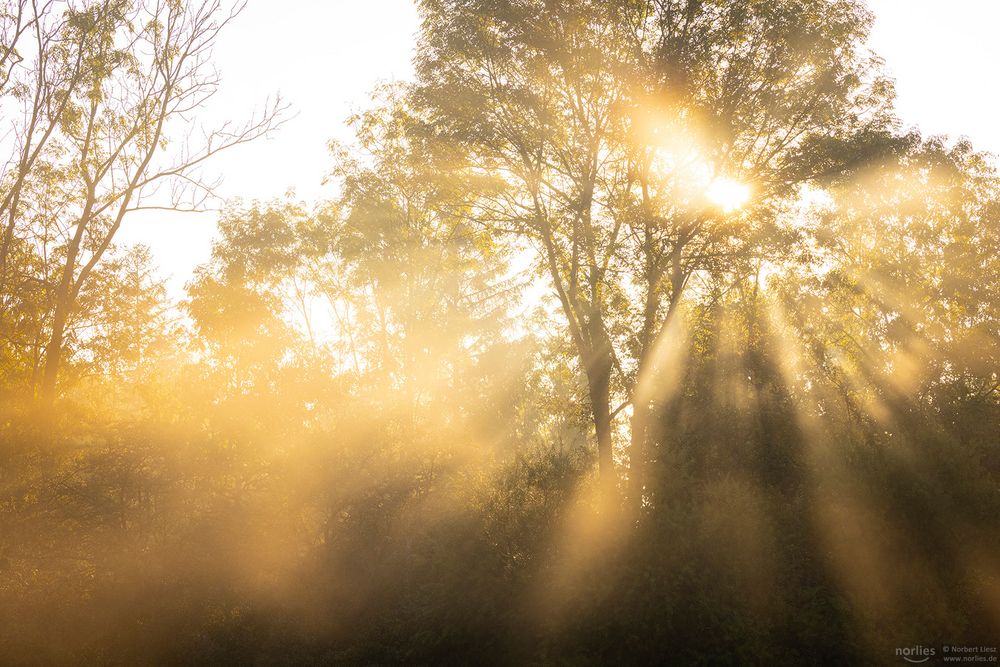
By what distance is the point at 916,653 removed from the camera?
10.9 m

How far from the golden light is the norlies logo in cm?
1139

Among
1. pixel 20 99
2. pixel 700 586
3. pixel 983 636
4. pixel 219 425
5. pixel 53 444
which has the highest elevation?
pixel 20 99

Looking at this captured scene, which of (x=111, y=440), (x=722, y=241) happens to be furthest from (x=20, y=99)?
(x=722, y=241)

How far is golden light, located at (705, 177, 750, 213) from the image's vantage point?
17031 millimetres

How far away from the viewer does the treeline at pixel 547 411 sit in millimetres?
12742

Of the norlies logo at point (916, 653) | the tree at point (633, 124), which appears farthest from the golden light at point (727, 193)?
the norlies logo at point (916, 653)

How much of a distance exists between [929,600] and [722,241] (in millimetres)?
10029

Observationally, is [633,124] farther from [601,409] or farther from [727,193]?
[601,409]

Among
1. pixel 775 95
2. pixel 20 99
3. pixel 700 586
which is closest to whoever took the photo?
pixel 700 586

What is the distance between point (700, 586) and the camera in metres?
12.1

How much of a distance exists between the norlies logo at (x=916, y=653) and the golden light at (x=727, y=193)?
11.4 metres

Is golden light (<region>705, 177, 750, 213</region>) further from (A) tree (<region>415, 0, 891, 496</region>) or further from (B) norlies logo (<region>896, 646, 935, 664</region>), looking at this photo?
(B) norlies logo (<region>896, 646, 935, 664</region>)

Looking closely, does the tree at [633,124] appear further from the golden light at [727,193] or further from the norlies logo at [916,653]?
the norlies logo at [916,653]

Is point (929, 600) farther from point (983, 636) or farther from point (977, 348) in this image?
point (977, 348)
